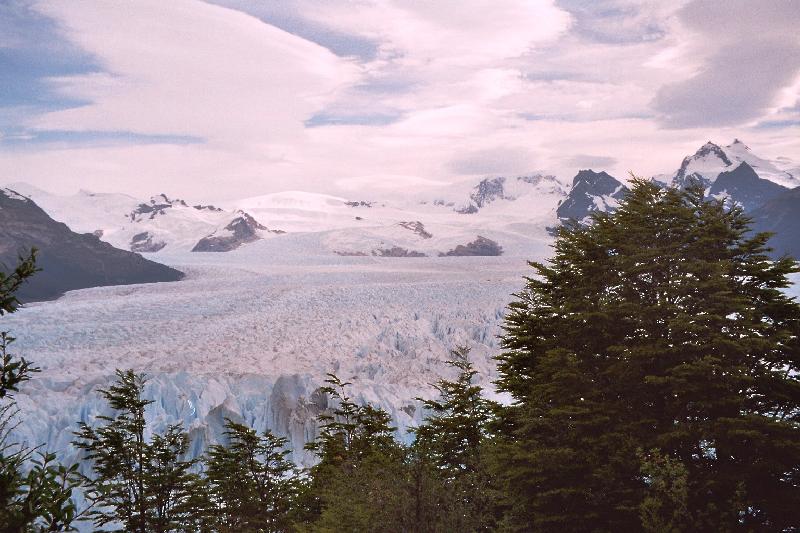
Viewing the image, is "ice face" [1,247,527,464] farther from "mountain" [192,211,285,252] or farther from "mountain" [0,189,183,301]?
"mountain" [192,211,285,252]

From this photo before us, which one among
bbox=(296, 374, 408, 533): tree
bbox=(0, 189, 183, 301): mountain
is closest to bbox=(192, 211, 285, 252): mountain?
bbox=(0, 189, 183, 301): mountain

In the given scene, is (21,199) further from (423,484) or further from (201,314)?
(423,484)

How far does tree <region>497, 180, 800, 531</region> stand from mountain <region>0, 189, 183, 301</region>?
76820mm

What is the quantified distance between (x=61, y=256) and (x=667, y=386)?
320 ft

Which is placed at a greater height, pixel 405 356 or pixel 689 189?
pixel 689 189

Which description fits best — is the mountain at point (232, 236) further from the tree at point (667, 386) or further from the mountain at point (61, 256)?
the tree at point (667, 386)

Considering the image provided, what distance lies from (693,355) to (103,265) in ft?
321

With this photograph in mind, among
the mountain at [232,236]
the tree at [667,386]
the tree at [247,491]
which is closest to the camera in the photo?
the tree at [667,386]

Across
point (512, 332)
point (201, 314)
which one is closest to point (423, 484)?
point (512, 332)

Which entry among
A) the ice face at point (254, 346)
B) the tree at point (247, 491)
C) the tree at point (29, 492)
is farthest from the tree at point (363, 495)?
the ice face at point (254, 346)

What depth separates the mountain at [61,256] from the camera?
90125mm

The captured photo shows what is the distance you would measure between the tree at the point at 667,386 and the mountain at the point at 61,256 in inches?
3024

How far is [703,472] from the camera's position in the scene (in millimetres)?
15461

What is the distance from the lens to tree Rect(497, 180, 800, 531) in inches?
594
